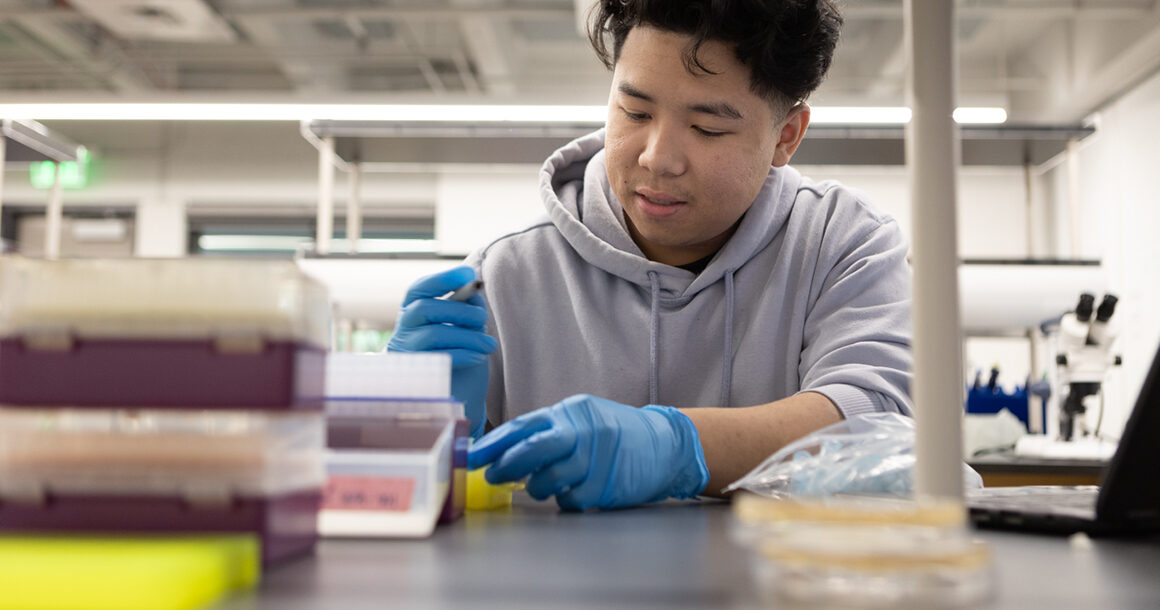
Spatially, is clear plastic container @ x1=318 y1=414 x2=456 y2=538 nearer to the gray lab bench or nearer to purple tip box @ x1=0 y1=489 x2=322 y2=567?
the gray lab bench

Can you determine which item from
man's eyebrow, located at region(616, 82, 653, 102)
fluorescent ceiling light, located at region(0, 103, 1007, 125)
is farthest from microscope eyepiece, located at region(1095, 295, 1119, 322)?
man's eyebrow, located at region(616, 82, 653, 102)

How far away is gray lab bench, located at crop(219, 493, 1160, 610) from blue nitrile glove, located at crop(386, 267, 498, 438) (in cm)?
45

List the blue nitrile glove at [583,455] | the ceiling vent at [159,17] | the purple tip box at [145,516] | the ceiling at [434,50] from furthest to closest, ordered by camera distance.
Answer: the ceiling at [434,50] → the ceiling vent at [159,17] → the blue nitrile glove at [583,455] → the purple tip box at [145,516]

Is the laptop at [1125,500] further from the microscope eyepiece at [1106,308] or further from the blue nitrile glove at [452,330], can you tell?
the microscope eyepiece at [1106,308]

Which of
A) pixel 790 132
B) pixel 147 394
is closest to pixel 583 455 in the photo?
pixel 147 394

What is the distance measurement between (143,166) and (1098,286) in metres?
6.56

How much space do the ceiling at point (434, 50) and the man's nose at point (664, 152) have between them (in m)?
3.10

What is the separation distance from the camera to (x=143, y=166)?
7.09 m

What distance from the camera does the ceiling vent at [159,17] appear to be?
185 inches

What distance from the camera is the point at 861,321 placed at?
138 centimetres

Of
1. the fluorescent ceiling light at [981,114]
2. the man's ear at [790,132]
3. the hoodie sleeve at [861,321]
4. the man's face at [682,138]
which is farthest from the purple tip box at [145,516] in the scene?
the fluorescent ceiling light at [981,114]

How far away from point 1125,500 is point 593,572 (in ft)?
1.36

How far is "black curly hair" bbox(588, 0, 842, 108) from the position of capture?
135cm

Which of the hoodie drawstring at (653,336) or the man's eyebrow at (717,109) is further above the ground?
the man's eyebrow at (717,109)
